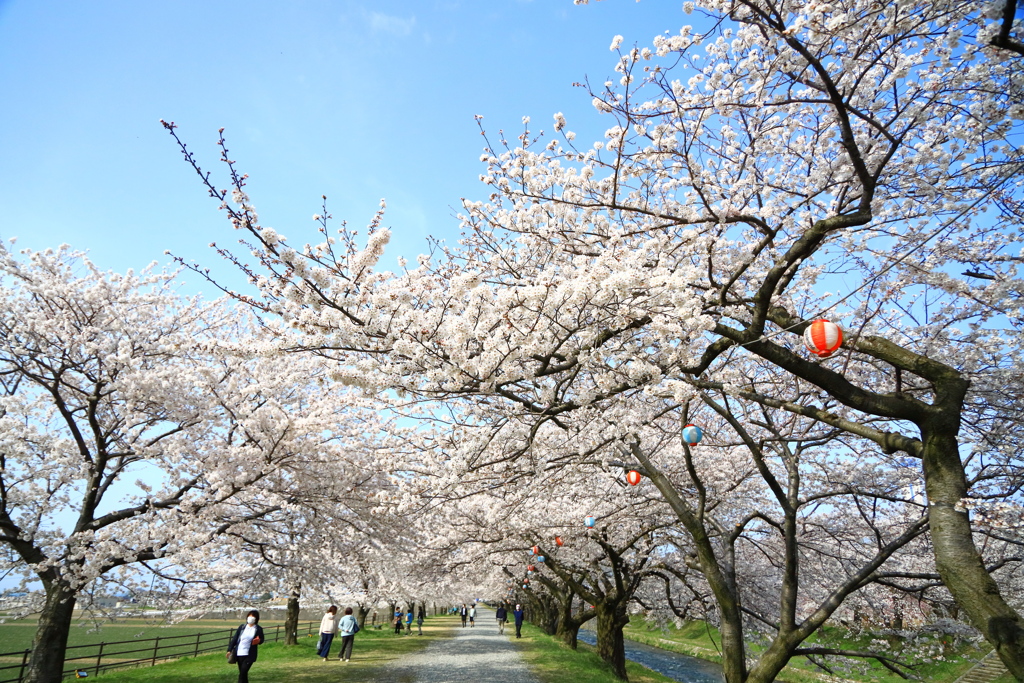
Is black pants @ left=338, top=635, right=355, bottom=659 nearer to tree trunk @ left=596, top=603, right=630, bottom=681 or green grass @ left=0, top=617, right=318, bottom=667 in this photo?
green grass @ left=0, top=617, right=318, bottom=667

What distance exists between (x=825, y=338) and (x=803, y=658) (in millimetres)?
30533

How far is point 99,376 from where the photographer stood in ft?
29.7

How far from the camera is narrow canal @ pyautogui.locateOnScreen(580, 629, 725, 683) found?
2350cm

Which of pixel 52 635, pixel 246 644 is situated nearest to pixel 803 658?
pixel 246 644

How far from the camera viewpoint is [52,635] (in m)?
8.26

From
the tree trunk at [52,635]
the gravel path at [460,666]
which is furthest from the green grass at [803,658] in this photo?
the tree trunk at [52,635]

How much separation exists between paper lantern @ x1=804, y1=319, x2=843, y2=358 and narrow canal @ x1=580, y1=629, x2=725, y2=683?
20945mm

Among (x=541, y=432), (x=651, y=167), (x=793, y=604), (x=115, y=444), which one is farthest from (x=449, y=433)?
(x=115, y=444)

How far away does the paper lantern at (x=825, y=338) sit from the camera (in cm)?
398

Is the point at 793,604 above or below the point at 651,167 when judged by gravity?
below

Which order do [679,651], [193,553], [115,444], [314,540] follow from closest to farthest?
[193,553]
[115,444]
[314,540]
[679,651]

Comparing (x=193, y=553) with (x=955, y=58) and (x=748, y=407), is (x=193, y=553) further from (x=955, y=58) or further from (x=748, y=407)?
(x=955, y=58)

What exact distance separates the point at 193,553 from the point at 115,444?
286 cm

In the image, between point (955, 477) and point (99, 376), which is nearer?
point (955, 477)
